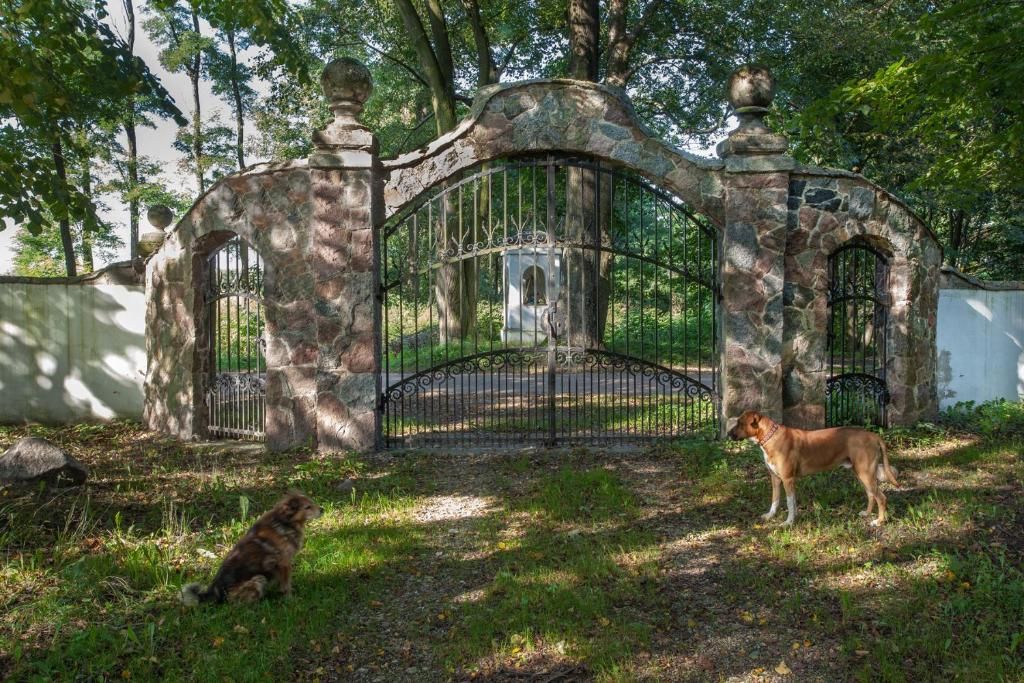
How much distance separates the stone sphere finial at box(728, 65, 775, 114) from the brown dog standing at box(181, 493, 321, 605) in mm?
6194

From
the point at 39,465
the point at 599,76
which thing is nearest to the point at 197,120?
the point at 599,76

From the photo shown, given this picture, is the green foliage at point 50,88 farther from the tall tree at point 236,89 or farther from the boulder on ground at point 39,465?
the tall tree at point 236,89

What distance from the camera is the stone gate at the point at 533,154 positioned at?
8359 millimetres

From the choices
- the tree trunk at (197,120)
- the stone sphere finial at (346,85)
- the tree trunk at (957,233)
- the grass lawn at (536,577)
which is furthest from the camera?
the tree trunk at (197,120)

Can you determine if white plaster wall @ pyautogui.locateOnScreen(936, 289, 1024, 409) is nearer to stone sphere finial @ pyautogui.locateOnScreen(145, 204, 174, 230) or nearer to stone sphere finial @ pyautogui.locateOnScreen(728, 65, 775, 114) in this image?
stone sphere finial @ pyautogui.locateOnScreen(728, 65, 775, 114)

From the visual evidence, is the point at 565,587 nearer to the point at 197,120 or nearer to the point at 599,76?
the point at 599,76

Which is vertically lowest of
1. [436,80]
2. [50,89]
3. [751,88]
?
[50,89]

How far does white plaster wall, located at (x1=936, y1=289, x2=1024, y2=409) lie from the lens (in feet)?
34.1

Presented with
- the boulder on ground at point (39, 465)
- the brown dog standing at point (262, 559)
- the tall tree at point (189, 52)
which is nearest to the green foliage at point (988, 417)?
the brown dog standing at point (262, 559)

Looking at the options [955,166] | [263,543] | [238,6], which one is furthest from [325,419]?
[955,166]

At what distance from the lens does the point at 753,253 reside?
841 centimetres

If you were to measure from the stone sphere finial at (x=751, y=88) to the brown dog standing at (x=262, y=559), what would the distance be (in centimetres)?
619

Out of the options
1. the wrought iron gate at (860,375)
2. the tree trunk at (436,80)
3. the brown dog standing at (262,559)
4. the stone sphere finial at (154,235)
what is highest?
the tree trunk at (436,80)

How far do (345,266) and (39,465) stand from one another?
3362 millimetres
